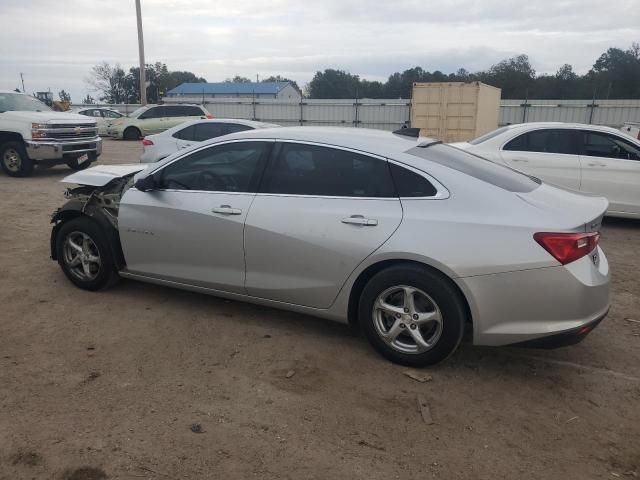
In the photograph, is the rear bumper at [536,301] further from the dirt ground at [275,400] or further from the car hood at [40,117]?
the car hood at [40,117]

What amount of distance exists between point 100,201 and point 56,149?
26.9 ft

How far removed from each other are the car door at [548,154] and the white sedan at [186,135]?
4611mm

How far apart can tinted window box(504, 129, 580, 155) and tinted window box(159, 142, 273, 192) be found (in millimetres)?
5307

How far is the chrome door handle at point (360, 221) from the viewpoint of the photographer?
3605 millimetres

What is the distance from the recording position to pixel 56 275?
214 inches

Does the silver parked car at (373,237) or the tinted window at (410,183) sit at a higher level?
the tinted window at (410,183)

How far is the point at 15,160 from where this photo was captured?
12.2 meters

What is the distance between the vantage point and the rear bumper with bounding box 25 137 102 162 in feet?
38.7

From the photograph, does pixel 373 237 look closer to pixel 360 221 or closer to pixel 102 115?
pixel 360 221

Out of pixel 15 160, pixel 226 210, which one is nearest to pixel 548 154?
pixel 226 210

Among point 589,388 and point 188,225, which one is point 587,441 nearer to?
point 589,388

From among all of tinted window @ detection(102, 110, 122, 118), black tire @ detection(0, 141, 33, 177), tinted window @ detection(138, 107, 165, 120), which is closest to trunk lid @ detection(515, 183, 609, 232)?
black tire @ detection(0, 141, 33, 177)

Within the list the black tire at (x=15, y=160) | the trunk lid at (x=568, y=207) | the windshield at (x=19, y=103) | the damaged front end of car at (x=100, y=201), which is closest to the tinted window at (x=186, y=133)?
the black tire at (x=15, y=160)

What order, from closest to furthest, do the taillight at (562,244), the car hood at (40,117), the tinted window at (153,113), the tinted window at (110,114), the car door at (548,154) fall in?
the taillight at (562,244) < the car door at (548,154) < the car hood at (40,117) < the tinted window at (153,113) < the tinted window at (110,114)
